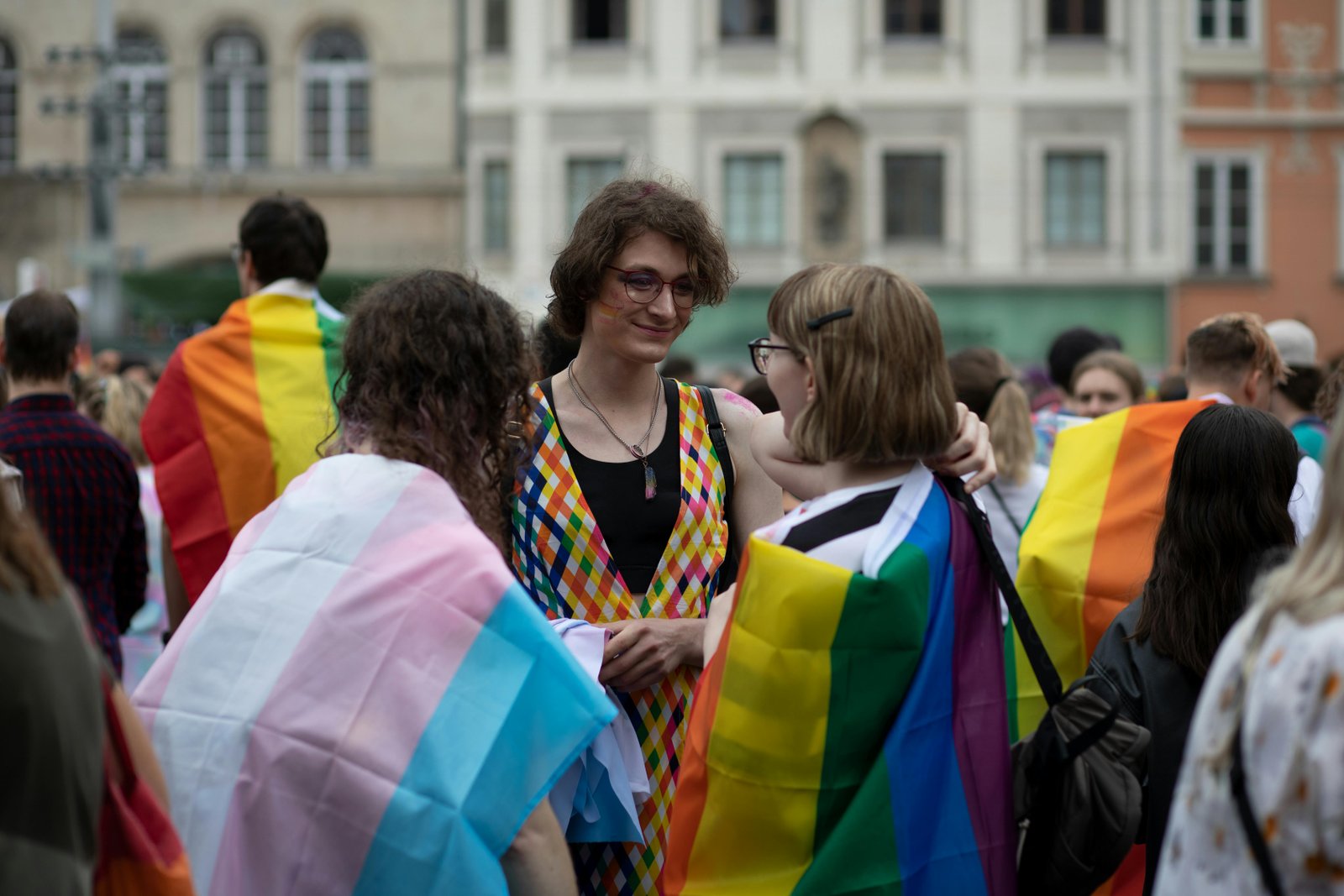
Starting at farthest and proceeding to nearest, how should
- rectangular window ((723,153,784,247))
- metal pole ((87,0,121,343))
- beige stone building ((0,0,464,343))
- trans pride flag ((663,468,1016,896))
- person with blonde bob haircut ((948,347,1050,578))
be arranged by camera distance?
beige stone building ((0,0,464,343)), rectangular window ((723,153,784,247)), metal pole ((87,0,121,343)), person with blonde bob haircut ((948,347,1050,578)), trans pride flag ((663,468,1016,896))

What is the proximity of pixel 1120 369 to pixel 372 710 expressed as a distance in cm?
514

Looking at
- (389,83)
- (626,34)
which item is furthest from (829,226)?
(389,83)

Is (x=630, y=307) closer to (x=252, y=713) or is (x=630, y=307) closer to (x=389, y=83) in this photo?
(x=252, y=713)

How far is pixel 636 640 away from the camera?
3.21m

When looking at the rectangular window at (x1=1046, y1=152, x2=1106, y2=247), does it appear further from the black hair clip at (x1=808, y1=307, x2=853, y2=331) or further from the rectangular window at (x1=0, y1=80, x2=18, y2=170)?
the black hair clip at (x1=808, y1=307, x2=853, y2=331)

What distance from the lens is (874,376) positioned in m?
2.62

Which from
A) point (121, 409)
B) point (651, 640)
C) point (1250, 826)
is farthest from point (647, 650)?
point (121, 409)

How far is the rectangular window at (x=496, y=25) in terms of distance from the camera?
92.9ft

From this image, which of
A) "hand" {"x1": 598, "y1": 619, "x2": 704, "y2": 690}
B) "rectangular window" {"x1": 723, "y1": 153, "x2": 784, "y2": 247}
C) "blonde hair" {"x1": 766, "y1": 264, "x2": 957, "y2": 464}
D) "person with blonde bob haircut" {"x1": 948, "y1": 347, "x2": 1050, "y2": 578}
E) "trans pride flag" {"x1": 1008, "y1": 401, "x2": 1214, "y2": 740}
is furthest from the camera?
"rectangular window" {"x1": 723, "y1": 153, "x2": 784, "y2": 247}

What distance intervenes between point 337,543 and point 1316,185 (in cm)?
2828

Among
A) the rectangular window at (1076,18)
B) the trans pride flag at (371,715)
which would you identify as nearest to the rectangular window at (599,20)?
the rectangular window at (1076,18)

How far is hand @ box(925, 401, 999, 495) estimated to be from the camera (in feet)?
8.96

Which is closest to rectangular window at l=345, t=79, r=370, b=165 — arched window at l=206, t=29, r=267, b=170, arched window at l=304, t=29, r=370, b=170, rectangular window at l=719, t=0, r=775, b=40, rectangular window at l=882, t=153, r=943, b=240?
arched window at l=304, t=29, r=370, b=170

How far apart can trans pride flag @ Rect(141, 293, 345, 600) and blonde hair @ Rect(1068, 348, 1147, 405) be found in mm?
3536
